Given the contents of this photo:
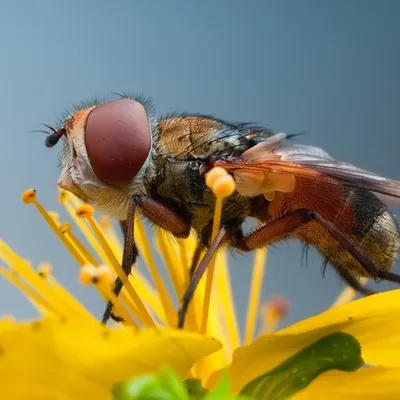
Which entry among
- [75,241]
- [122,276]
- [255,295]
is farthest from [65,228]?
[255,295]

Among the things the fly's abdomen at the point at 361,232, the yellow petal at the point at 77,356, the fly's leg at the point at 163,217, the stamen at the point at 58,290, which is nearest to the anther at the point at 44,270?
the stamen at the point at 58,290

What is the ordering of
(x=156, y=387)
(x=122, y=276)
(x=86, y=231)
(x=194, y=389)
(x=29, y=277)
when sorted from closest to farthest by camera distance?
(x=156, y=387) → (x=194, y=389) → (x=122, y=276) → (x=29, y=277) → (x=86, y=231)

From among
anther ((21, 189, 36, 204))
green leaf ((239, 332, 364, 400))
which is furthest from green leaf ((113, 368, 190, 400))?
anther ((21, 189, 36, 204))

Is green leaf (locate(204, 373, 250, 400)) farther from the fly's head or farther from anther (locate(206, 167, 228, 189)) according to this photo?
the fly's head

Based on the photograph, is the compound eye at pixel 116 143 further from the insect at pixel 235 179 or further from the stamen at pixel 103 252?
the stamen at pixel 103 252

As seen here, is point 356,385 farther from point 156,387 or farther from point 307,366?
point 156,387
